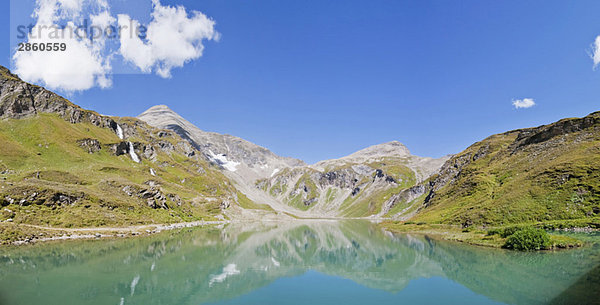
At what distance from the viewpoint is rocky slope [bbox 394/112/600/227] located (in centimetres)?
6203

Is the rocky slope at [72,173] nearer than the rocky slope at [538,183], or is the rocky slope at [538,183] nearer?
the rocky slope at [538,183]

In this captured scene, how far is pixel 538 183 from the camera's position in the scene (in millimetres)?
72875

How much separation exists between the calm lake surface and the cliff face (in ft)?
58.8

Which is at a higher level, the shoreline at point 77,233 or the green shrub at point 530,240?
the shoreline at point 77,233

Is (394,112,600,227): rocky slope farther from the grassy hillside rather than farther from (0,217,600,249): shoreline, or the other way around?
the grassy hillside

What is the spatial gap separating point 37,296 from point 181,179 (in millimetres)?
182894

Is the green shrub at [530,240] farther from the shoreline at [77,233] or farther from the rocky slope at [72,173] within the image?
the rocky slope at [72,173]

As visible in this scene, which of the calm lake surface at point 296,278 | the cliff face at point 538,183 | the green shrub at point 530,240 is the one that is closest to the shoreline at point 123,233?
the green shrub at point 530,240

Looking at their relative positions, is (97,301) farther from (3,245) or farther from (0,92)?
(0,92)

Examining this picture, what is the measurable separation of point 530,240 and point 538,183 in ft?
138

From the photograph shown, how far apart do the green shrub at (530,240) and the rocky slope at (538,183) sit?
24650 millimetres

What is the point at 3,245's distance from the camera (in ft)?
160

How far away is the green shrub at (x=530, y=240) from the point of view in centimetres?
4112

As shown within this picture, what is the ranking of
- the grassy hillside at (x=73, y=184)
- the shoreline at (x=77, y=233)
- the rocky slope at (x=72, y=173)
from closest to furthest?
the shoreline at (x=77, y=233)
the grassy hillside at (x=73, y=184)
the rocky slope at (x=72, y=173)
